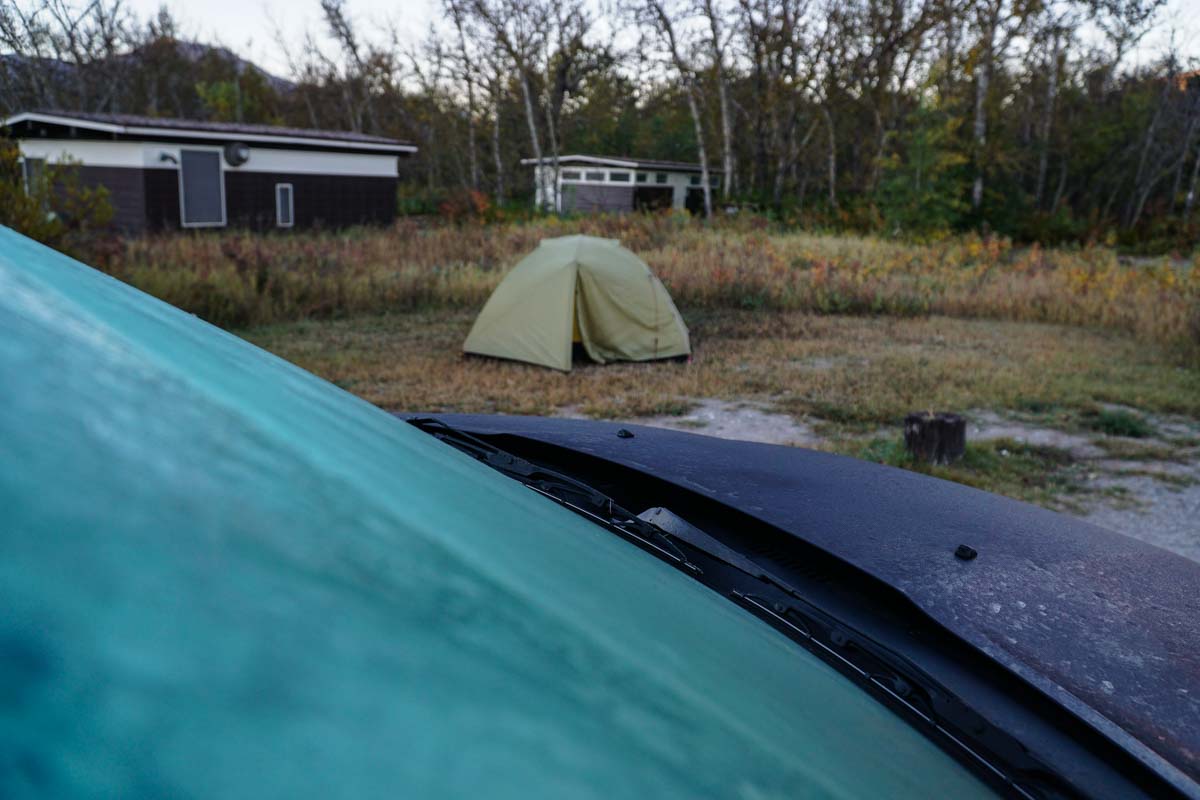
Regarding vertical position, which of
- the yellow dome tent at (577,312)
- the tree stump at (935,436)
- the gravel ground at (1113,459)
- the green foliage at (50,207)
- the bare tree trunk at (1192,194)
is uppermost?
the bare tree trunk at (1192,194)

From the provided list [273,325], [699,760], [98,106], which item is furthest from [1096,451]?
[98,106]

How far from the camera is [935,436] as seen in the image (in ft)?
20.7

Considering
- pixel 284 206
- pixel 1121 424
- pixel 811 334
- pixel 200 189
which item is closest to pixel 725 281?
pixel 811 334

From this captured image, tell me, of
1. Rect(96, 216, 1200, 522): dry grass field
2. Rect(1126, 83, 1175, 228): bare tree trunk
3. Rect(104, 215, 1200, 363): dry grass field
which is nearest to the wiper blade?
Rect(96, 216, 1200, 522): dry grass field

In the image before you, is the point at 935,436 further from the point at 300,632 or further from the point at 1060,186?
the point at 1060,186

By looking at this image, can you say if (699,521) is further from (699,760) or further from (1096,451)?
(1096,451)

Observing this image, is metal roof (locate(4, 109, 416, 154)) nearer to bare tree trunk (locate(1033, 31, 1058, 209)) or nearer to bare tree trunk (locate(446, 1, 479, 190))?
bare tree trunk (locate(446, 1, 479, 190))

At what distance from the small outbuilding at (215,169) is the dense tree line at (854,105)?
5.20ft

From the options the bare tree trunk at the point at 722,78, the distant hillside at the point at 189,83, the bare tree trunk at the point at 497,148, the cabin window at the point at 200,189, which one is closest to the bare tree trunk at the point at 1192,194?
the bare tree trunk at the point at 722,78

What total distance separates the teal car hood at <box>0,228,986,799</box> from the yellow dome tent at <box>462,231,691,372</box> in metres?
8.44

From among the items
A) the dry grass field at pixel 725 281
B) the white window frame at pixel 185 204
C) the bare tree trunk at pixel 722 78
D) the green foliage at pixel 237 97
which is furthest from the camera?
the green foliage at pixel 237 97

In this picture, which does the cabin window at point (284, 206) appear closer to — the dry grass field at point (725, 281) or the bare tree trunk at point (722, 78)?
the dry grass field at point (725, 281)

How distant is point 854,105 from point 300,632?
3273 cm

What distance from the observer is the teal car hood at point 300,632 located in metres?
0.47
